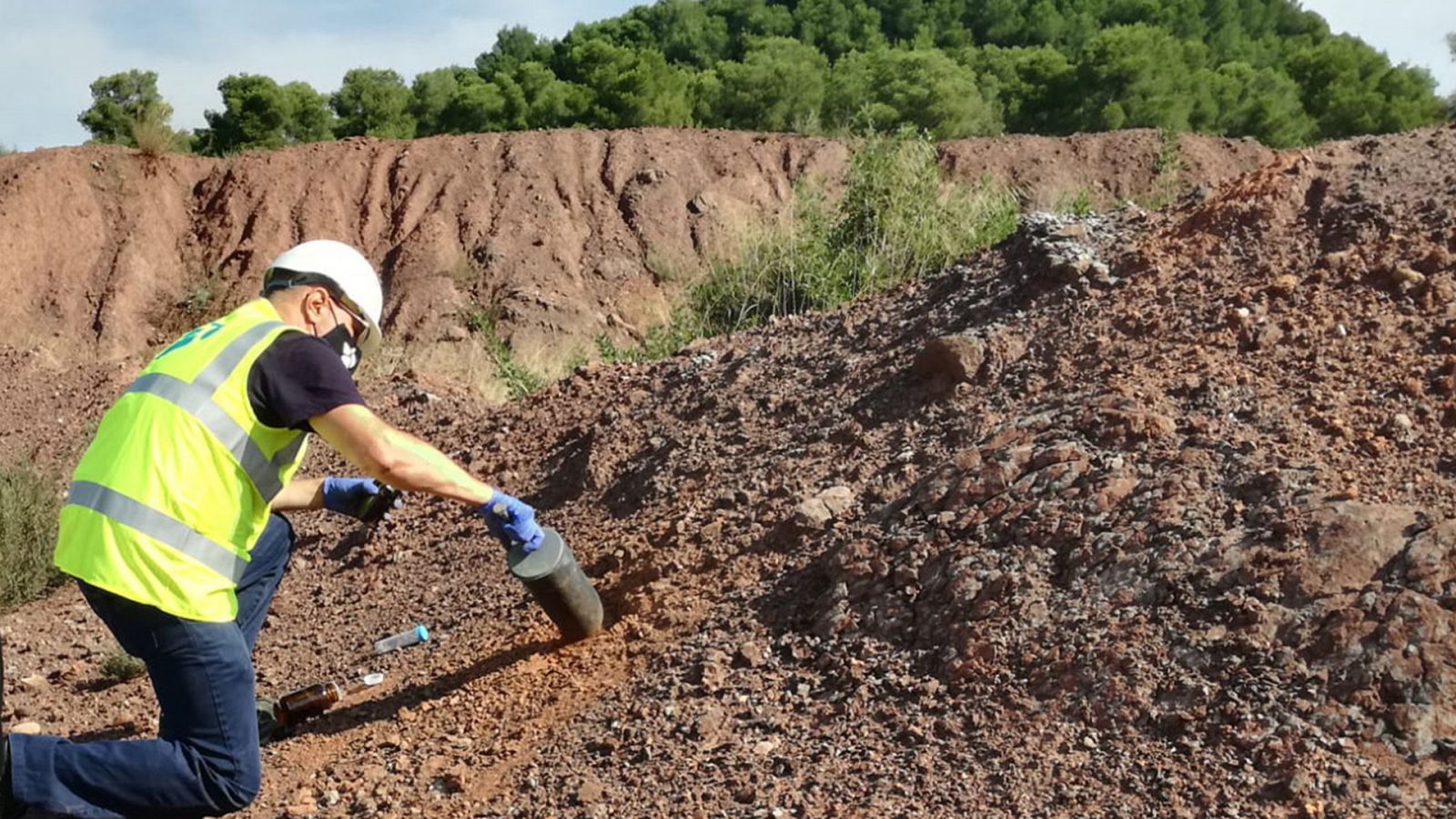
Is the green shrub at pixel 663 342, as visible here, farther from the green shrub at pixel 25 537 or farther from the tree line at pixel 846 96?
the tree line at pixel 846 96

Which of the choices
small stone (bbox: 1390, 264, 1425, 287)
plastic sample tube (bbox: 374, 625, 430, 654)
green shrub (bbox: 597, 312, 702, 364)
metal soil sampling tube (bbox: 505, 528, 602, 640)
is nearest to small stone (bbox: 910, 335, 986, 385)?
small stone (bbox: 1390, 264, 1425, 287)

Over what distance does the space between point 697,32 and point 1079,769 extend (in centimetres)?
2900

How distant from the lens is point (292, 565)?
18.2 feet

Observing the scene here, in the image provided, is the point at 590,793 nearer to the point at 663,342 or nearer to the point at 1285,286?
the point at 1285,286

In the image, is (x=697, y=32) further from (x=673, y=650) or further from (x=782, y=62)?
(x=673, y=650)

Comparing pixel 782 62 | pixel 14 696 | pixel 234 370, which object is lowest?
pixel 14 696

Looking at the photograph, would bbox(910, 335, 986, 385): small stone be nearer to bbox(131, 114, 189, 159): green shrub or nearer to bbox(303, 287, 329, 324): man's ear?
bbox(303, 287, 329, 324): man's ear

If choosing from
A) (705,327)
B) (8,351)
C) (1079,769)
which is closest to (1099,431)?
(1079,769)

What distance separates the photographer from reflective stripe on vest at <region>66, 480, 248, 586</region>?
2865 millimetres

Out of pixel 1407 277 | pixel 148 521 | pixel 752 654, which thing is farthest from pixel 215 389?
pixel 1407 277

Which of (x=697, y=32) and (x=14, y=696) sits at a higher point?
(x=697, y=32)

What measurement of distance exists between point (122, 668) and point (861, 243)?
5.19 metres

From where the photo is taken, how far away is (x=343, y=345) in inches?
129

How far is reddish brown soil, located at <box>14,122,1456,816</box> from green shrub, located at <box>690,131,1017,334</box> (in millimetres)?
2501
